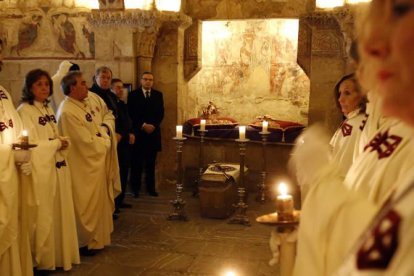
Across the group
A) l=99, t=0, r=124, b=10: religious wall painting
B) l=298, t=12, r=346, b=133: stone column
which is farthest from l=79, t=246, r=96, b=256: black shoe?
l=298, t=12, r=346, b=133: stone column

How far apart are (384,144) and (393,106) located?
2.95 feet

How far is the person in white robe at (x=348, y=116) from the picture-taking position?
11.6 feet

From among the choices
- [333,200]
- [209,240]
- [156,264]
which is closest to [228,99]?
[209,240]

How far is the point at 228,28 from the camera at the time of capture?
9.54 m

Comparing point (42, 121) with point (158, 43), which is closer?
point (42, 121)

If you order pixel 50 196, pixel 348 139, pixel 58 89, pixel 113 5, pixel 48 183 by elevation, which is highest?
pixel 113 5

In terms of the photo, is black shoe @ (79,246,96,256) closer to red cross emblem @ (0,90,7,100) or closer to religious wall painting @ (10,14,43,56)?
red cross emblem @ (0,90,7,100)

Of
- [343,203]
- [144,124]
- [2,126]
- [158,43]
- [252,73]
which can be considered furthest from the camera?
[252,73]

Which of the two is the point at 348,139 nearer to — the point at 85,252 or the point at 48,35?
the point at 85,252

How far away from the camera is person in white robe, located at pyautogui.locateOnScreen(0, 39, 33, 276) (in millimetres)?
3543

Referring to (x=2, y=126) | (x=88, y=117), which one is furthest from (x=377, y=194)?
(x=88, y=117)

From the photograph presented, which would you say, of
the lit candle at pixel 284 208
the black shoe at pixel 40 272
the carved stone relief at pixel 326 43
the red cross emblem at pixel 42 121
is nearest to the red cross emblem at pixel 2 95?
the red cross emblem at pixel 42 121

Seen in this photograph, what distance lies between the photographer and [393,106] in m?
0.78

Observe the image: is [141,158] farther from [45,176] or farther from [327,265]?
[327,265]
